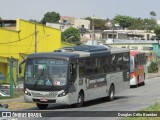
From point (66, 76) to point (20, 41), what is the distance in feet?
90.5

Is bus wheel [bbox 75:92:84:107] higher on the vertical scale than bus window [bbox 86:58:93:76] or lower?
lower

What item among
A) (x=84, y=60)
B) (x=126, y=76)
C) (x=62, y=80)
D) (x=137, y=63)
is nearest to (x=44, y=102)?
(x=62, y=80)

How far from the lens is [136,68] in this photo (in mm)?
Result: 44156

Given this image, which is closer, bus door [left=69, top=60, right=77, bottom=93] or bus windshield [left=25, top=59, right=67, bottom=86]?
bus windshield [left=25, top=59, right=67, bottom=86]

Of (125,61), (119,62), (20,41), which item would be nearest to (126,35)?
(20,41)

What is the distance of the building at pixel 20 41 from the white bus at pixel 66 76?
690 inches

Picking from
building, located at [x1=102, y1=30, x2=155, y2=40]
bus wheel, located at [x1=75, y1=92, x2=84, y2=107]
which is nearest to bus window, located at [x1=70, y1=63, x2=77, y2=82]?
bus wheel, located at [x1=75, y1=92, x2=84, y2=107]

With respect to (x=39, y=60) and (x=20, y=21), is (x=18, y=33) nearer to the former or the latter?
(x=20, y=21)

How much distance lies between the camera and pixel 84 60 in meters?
26.0

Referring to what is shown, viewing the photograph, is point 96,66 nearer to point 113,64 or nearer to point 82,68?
point 82,68

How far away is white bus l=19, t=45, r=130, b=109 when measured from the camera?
23.8 metres

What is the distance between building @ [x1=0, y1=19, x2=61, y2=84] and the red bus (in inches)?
386

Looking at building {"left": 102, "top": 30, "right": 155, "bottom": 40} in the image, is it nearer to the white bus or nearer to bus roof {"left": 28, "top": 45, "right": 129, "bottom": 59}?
bus roof {"left": 28, "top": 45, "right": 129, "bottom": 59}

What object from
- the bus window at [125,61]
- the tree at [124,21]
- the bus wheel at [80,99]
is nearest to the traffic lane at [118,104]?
the bus wheel at [80,99]
